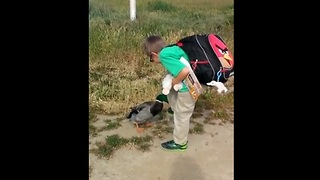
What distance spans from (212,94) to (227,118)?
0.64 meters

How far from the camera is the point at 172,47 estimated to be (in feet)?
11.3

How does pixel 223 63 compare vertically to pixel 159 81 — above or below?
above

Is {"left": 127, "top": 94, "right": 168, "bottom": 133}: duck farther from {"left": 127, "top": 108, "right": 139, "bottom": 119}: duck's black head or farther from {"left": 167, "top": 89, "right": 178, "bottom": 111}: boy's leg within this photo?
{"left": 167, "top": 89, "right": 178, "bottom": 111}: boy's leg

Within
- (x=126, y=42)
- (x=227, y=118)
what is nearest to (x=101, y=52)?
(x=126, y=42)

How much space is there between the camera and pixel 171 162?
348cm

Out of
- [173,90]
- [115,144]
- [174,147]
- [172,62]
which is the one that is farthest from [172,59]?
[115,144]

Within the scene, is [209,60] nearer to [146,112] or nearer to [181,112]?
[181,112]

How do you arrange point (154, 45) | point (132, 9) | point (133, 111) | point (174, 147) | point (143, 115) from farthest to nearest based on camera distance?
point (132, 9) < point (133, 111) < point (143, 115) < point (174, 147) < point (154, 45)

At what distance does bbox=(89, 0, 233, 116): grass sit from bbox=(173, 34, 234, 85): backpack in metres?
1.09

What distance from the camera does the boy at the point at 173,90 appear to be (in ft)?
11.1

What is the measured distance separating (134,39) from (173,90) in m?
3.02

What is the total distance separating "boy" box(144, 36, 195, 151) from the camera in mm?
3396

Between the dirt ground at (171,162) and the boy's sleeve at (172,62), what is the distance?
76 cm
